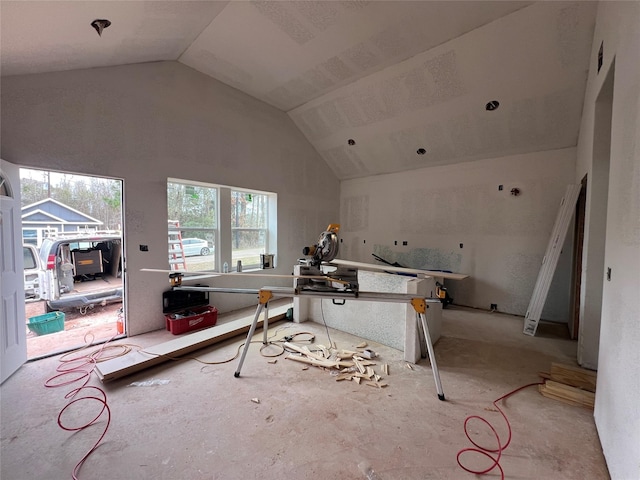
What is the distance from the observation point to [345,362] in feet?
8.75

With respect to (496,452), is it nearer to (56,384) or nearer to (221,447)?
(221,447)

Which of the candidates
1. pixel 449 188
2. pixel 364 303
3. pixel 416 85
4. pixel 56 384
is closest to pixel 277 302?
pixel 364 303

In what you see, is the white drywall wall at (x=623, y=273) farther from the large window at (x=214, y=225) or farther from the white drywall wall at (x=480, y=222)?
the large window at (x=214, y=225)

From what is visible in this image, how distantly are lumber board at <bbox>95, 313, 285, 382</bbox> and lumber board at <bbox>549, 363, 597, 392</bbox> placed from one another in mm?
3294

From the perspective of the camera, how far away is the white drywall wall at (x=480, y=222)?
4191 mm

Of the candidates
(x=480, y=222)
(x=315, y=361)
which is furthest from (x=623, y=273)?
(x=480, y=222)

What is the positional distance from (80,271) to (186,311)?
257cm

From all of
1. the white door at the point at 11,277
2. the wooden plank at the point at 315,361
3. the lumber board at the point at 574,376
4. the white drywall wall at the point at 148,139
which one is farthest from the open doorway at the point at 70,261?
the lumber board at the point at 574,376

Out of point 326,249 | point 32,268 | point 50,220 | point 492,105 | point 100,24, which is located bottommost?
point 32,268

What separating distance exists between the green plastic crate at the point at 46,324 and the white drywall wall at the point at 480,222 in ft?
18.0

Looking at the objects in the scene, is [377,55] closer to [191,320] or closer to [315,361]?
[315,361]

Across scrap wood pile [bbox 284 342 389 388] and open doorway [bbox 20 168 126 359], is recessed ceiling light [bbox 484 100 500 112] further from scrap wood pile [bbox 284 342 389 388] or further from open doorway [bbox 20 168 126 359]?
open doorway [bbox 20 168 126 359]

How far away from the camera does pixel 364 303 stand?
10.8 ft

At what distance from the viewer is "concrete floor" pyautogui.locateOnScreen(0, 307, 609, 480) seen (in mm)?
1507
